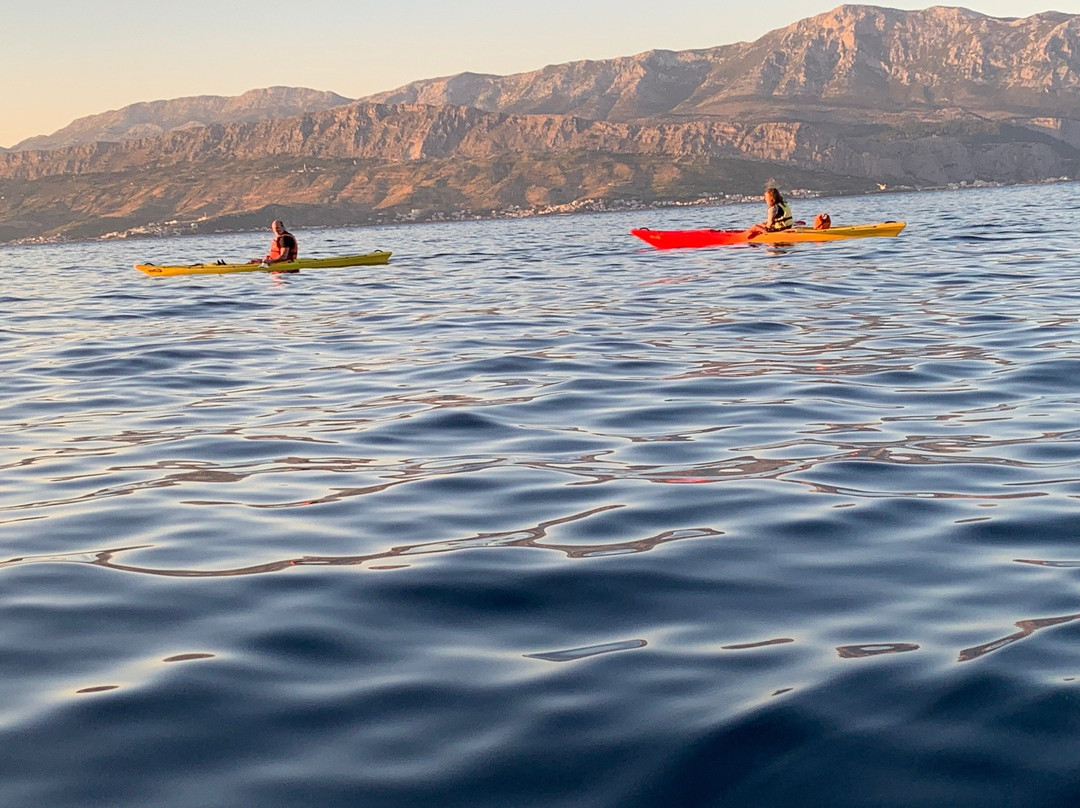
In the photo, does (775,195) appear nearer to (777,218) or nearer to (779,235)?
(777,218)

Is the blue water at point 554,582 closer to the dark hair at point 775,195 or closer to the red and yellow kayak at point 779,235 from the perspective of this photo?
the dark hair at point 775,195

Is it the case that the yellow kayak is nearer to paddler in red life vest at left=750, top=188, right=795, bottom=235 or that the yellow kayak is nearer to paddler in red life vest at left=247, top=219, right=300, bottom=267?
paddler in red life vest at left=247, top=219, right=300, bottom=267

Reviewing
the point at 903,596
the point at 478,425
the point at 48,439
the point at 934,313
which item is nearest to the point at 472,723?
the point at 903,596

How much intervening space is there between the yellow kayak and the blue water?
20009mm

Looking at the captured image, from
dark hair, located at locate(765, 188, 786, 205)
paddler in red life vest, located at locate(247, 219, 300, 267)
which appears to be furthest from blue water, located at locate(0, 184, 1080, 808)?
paddler in red life vest, located at locate(247, 219, 300, 267)

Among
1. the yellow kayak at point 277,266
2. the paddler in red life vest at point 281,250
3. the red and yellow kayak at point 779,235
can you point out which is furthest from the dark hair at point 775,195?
the paddler in red life vest at point 281,250

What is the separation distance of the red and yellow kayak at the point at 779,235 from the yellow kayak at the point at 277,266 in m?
9.42

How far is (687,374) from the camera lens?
45.0 ft

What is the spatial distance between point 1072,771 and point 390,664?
2496mm

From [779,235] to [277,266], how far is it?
14.4 meters

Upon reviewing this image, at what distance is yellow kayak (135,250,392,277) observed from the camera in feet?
114

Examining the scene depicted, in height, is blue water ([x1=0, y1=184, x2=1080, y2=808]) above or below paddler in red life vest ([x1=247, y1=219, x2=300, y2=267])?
below

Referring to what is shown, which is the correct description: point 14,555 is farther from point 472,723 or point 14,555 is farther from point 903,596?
point 903,596

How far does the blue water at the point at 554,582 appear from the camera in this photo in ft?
12.8
